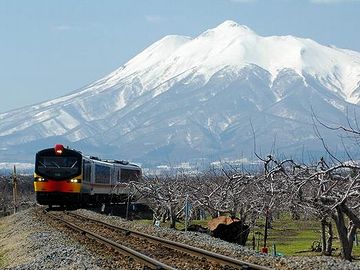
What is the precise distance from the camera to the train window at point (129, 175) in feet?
164

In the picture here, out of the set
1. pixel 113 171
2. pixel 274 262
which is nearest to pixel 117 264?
pixel 274 262

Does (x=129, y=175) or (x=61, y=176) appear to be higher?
(x=129, y=175)

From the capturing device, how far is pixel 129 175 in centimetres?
5225

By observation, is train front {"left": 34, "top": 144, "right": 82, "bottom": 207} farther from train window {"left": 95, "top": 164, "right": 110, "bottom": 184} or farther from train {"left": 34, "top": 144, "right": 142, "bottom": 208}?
train window {"left": 95, "top": 164, "right": 110, "bottom": 184}

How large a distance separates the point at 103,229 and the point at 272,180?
28.1 ft

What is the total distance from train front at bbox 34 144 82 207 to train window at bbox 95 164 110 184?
472 centimetres

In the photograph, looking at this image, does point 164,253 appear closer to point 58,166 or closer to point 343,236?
point 343,236

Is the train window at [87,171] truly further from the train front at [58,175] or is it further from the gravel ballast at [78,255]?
the gravel ballast at [78,255]

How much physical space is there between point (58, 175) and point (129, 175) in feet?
55.6

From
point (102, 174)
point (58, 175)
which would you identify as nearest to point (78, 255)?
point (58, 175)

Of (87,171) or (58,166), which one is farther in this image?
(87,171)

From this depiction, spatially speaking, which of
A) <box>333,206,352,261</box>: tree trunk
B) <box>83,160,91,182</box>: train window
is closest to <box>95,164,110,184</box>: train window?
<box>83,160,91,182</box>: train window

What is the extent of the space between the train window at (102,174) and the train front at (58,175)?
186 inches

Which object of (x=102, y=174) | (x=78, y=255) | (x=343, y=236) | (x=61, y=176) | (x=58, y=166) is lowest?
(x=78, y=255)
